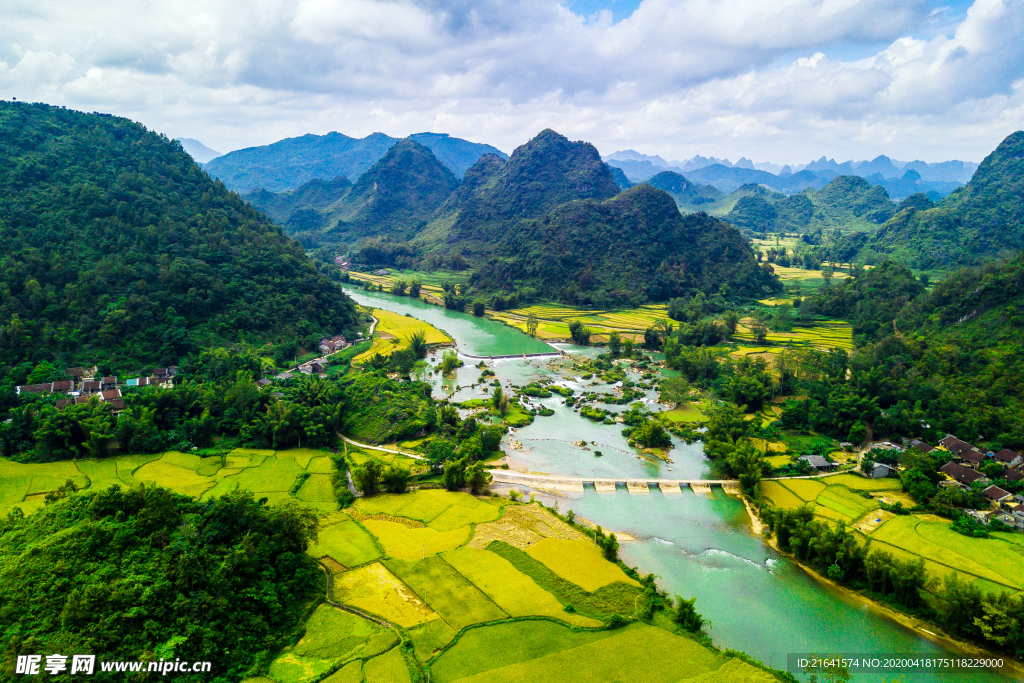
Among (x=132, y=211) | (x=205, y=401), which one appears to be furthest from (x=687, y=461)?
(x=132, y=211)

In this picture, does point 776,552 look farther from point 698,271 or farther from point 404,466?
point 698,271

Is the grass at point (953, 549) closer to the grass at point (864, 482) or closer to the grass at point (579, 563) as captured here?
the grass at point (864, 482)

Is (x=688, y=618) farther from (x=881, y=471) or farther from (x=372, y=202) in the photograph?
(x=372, y=202)

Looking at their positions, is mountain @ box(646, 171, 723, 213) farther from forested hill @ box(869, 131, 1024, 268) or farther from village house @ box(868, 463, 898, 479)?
village house @ box(868, 463, 898, 479)

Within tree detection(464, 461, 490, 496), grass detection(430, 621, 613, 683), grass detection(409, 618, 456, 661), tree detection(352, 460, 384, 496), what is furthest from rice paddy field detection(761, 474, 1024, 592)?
tree detection(352, 460, 384, 496)

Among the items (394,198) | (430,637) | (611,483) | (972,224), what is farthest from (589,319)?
(394,198)

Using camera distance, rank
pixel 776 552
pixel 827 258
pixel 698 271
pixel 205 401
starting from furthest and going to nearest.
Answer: pixel 827 258 → pixel 698 271 → pixel 205 401 → pixel 776 552

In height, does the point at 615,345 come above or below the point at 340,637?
above
